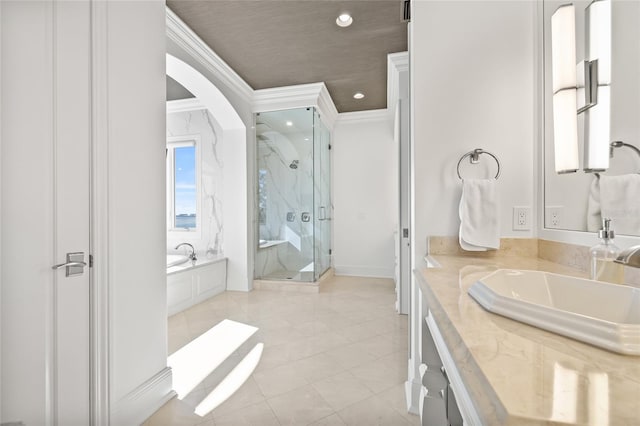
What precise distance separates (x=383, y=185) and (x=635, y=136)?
3.86 m

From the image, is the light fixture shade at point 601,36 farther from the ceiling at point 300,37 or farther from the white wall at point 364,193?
the white wall at point 364,193

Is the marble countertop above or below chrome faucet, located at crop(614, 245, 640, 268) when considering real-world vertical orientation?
below

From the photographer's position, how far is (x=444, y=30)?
1506mm

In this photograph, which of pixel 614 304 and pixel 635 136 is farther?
pixel 635 136

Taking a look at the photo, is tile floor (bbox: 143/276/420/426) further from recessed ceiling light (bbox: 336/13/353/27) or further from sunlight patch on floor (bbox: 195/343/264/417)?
recessed ceiling light (bbox: 336/13/353/27)

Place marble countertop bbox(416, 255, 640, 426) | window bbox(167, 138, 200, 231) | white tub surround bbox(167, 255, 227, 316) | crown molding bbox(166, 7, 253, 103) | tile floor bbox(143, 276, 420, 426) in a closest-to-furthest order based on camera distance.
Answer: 1. marble countertop bbox(416, 255, 640, 426)
2. tile floor bbox(143, 276, 420, 426)
3. crown molding bbox(166, 7, 253, 103)
4. white tub surround bbox(167, 255, 227, 316)
5. window bbox(167, 138, 200, 231)

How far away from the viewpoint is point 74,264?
1228 mm

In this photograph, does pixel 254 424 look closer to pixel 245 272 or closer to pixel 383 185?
pixel 245 272

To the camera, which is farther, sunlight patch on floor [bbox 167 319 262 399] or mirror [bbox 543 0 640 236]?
sunlight patch on floor [bbox 167 319 262 399]

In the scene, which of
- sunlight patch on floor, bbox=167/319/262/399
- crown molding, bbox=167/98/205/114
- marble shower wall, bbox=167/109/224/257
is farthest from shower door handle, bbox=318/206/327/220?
crown molding, bbox=167/98/205/114

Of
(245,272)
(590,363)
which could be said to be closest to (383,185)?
(245,272)

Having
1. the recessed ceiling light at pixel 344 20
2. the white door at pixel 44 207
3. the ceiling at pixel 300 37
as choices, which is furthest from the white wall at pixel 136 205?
the recessed ceiling light at pixel 344 20

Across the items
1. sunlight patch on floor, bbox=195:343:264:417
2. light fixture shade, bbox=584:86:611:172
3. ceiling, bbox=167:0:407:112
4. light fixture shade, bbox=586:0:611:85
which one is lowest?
sunlight patch on floor, bbox=195:343:264:417

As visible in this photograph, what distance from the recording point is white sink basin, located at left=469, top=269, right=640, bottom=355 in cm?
47
